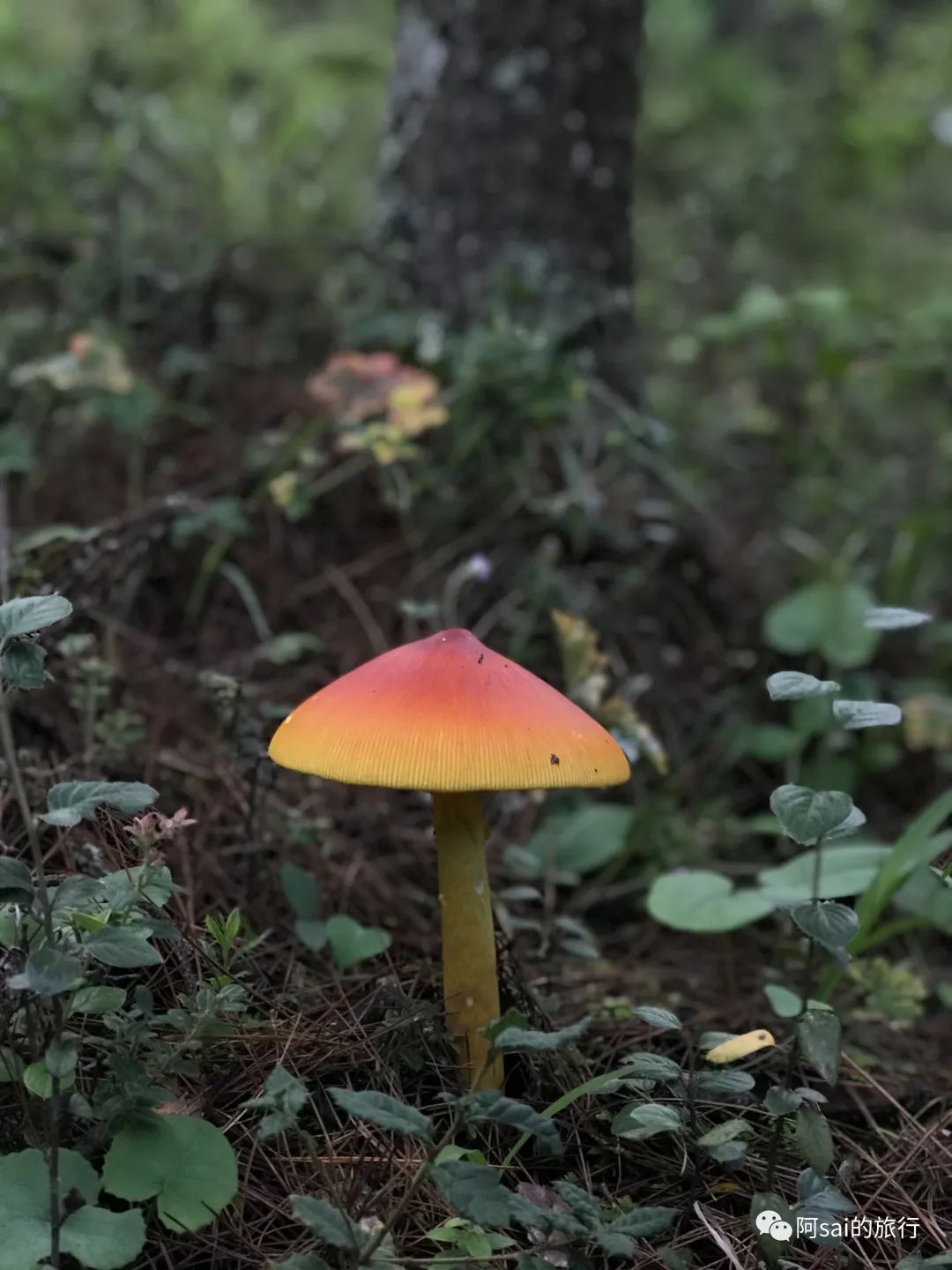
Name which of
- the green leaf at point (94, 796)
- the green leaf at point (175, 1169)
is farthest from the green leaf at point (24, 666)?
the green leaf at point (175, 1169)

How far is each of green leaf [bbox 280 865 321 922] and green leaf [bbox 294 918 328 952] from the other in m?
0.04

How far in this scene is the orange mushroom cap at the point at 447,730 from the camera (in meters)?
1.44

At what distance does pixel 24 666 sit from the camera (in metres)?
1.36

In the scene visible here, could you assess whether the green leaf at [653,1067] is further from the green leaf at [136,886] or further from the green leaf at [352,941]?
the green leaf at [136,886]

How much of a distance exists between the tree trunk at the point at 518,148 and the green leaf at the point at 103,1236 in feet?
9.55

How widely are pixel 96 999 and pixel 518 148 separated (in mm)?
3210

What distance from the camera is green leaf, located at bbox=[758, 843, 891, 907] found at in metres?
2.20

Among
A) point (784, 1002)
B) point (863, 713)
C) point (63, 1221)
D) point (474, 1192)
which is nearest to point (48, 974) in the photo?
point (63, 1221)

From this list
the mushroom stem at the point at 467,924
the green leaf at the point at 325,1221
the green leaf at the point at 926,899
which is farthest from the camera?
the green leaf at the point at 926,899

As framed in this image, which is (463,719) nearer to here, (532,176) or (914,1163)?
(914,1163)

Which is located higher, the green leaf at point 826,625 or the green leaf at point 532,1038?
the green leaf at point 532,1038

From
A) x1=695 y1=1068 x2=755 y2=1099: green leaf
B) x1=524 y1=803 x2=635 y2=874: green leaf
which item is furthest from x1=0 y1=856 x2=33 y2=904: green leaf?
x1=524 y1=803 x2=635 y2=874: green leaf

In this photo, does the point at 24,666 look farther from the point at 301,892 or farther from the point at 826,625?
the point at 826,625

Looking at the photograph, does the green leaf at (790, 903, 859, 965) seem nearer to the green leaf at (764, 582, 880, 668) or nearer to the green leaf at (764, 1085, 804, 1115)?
the green leaf at (764, 1085, 804, 1115)
